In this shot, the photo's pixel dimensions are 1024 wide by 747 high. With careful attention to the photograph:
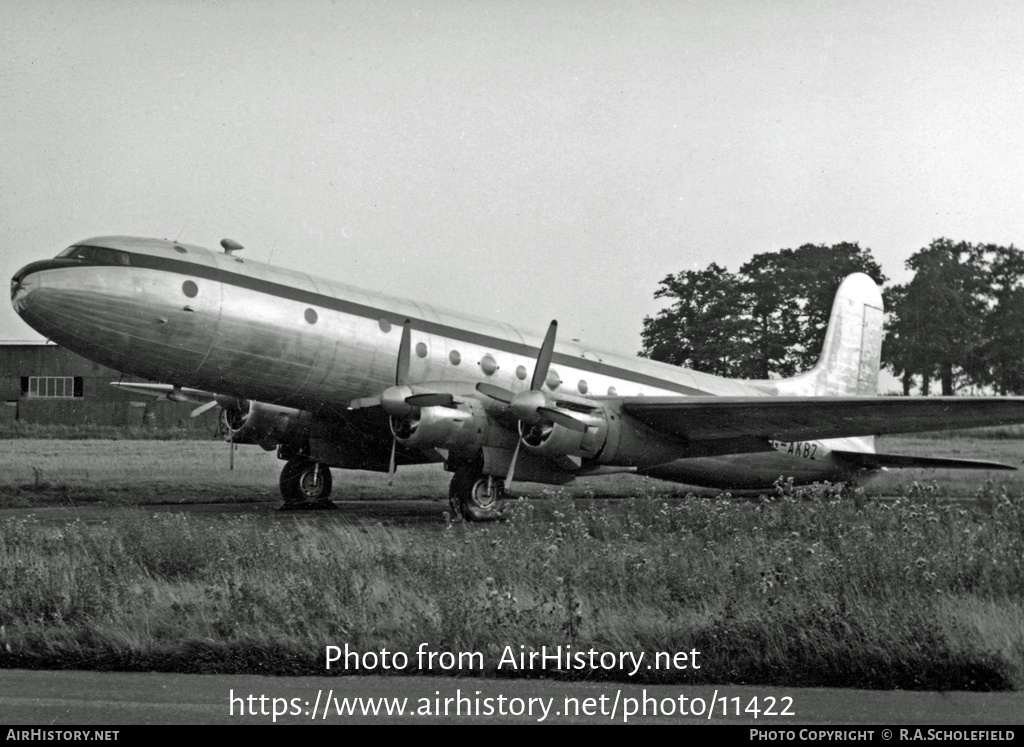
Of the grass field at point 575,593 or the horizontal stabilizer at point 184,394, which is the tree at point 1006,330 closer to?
the grass field at point 575,593

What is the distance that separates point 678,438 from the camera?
18.5 metres

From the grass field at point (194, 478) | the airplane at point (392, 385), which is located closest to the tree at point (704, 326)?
the grass field at point (194, 478)

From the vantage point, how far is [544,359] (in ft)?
55.9

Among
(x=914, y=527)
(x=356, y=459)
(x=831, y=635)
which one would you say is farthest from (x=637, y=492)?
(x=831, y=635)

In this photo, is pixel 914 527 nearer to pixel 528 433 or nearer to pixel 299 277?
pixel 528 433

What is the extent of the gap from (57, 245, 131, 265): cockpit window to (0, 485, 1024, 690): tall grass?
416 cm

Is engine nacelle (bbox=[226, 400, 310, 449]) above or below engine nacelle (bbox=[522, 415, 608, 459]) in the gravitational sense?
below

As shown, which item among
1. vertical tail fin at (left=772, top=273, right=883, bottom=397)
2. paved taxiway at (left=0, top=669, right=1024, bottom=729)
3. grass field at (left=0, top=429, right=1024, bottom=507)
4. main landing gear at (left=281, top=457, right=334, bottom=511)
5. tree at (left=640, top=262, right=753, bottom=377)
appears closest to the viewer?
paved taxiway at (left=0, top=669, right=1024, bottom=729)

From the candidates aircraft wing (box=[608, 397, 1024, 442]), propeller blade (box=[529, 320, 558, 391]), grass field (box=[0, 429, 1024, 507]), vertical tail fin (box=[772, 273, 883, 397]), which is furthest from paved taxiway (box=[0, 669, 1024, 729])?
vertical tail fin (box=[772, 273, 883, 397])

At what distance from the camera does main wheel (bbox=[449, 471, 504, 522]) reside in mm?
16828

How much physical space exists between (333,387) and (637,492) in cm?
1121

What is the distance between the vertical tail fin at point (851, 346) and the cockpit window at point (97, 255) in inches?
581

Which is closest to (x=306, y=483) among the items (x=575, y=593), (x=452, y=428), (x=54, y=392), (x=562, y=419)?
(x=452, y=428)

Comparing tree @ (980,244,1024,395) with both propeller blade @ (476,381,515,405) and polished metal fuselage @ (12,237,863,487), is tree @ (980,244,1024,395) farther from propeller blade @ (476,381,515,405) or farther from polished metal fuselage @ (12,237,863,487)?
propeller blade @ (476,381,515,405)
